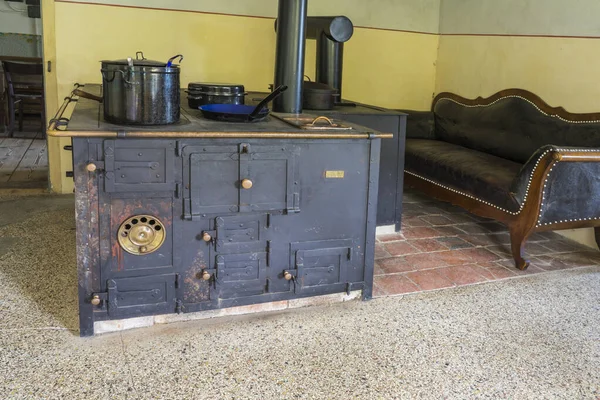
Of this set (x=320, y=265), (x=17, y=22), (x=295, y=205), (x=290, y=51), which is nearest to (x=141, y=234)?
(x=295, y=205)

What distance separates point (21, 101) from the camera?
23.6 feet

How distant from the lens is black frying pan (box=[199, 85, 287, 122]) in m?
2.55

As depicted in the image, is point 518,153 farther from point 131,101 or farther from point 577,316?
point 131,101

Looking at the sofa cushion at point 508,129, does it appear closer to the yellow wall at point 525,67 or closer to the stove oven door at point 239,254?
the yellow wall at point 525,67

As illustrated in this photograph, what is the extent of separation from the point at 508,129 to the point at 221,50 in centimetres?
234

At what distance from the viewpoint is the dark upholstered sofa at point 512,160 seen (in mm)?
3096

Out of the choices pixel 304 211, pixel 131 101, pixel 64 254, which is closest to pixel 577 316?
pixel 304 211

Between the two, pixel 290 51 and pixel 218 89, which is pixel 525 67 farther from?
pixel 218 89

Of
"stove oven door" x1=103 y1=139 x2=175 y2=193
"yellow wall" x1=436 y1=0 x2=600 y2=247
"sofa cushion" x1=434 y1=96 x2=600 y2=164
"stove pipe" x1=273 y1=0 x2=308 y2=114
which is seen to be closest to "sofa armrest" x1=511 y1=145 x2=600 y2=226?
"sofa cushion" x1=434 y1=96 x2=600 y2=164

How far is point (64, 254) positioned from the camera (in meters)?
3.16

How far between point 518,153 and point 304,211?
84.9 inches

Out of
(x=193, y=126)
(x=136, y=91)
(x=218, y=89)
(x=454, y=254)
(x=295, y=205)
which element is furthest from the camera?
(x=454, y=254)

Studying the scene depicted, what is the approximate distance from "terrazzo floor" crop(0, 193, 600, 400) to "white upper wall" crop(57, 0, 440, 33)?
7.78 feet

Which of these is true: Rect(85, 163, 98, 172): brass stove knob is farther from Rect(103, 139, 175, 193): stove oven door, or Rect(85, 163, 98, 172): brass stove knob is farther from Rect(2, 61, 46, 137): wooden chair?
Rect(2, 61, 46, 137): wooden chair
